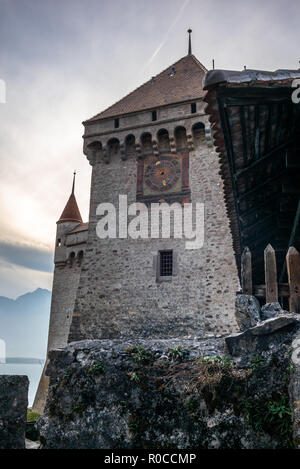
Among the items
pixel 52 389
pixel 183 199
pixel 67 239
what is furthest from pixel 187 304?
pixel 52 389

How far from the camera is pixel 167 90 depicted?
18.1 metres

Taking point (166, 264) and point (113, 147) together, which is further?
point (113, 147)

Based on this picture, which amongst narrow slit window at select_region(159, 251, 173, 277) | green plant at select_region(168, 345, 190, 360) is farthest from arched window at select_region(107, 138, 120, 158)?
green plant at select_region(168, 345, 190, 360)

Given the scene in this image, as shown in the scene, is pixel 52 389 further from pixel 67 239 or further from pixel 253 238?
pixel 67 239

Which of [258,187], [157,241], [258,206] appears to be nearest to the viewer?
[258,187]

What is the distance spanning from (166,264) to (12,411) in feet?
39.8

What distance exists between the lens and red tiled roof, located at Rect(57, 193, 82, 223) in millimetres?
22469

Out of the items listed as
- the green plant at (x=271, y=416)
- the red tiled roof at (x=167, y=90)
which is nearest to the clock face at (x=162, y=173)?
the red tiled roof at (x=167, y=90)

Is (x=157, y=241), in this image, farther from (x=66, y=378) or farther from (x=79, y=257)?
(x=66, y=378)

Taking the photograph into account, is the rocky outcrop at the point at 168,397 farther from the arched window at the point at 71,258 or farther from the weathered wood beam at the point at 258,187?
the arched window at the point at 71,258

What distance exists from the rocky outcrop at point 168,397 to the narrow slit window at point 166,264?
11.7 meters

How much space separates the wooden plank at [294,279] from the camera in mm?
3924

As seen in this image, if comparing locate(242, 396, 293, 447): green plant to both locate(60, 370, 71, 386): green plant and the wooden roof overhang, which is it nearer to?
locate(60, 370, 71, 386): green plant

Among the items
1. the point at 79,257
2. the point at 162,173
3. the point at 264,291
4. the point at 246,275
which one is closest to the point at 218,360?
the point at 246,275
